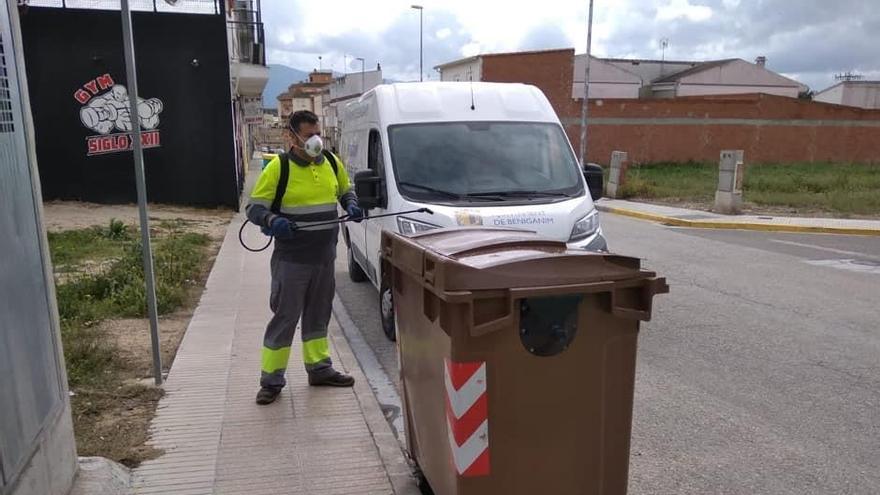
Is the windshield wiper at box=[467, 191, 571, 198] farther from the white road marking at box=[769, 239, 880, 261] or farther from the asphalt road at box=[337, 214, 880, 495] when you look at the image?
the white road marking at box=[769, 239, 880, 261]

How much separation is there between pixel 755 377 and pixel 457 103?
372cm

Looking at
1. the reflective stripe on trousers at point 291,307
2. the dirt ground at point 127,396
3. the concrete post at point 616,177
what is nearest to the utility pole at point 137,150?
the dirt ground at point 127,396

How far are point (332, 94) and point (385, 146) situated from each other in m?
67.8

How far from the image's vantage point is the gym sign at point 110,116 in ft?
52.3

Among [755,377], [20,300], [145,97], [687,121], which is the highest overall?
[145,97]

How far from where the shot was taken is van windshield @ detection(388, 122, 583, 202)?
20.0 ft

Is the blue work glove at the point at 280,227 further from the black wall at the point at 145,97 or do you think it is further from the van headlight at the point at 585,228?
the black wall at the point at 145,97

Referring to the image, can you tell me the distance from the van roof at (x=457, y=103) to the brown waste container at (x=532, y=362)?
388 cm

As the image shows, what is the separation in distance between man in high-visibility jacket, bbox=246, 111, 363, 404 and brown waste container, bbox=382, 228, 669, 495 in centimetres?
177

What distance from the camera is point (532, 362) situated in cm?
275

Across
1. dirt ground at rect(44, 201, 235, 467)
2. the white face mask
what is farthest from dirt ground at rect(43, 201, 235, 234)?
the white face mask

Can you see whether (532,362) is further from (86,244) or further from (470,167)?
(86,244)

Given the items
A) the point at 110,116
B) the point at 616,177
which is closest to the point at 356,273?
the point at 110,116

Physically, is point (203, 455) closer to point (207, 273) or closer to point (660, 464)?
point (660, 464)
